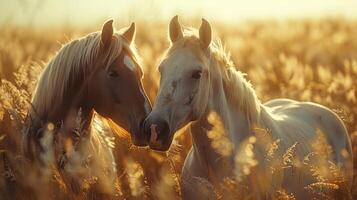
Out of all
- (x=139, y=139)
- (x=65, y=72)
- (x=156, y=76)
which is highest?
(x=65, y=72)

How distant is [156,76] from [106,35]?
7.38ft

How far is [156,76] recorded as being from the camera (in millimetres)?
6520

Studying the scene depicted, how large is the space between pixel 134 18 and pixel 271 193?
330cm

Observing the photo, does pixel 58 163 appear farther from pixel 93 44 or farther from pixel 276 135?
pixel 276 135

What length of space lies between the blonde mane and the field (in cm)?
14

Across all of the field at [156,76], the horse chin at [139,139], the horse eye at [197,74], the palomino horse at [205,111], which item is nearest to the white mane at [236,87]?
the palomino horse at [205,111]

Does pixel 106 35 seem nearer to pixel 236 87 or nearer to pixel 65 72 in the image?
pixel 65 72

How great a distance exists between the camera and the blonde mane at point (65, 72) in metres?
4.24

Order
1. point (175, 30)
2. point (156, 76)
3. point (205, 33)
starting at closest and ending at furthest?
point (205, 33) < point (175, 30) < point (156, 76)

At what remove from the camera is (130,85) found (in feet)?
13.9

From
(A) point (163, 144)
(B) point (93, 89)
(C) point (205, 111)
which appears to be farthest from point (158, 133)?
(B) point (93, 89)

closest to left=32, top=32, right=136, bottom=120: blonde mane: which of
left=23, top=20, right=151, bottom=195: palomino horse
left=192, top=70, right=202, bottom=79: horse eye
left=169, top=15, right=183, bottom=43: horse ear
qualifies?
left=23, top=20, right=151, bottom=195: palomino horse

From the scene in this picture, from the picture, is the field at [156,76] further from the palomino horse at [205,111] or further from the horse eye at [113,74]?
the horse eye at [113,74]

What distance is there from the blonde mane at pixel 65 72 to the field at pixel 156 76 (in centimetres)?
14
